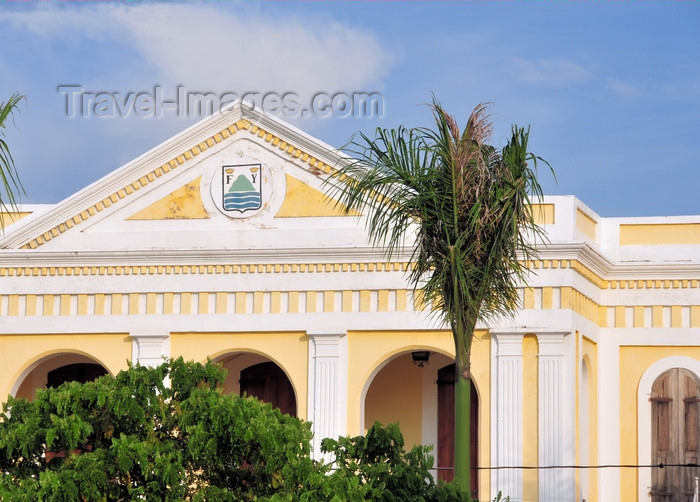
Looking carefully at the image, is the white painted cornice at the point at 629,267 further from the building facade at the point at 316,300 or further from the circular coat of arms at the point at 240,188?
the circular coat of arms at the point at 240,188

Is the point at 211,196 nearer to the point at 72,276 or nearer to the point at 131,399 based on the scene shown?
the point at 72,276

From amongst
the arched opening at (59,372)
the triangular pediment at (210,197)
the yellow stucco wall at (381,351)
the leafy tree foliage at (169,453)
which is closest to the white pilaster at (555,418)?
the yellow stucco wall at (381,351)

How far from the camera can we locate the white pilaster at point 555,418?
70.2ft

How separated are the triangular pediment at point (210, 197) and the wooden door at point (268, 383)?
10.7 feet

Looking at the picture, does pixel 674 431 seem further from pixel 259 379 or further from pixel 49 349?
pixel 49 349

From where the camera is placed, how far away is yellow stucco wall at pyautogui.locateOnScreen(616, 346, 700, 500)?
23.3 meters

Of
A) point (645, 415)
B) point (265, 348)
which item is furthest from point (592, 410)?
point (265, 348)

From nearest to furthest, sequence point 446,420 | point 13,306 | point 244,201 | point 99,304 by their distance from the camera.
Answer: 1. point 244,201
2. point 99,304
3. point 13,306
4. point 446,420

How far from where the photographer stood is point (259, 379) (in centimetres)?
2538

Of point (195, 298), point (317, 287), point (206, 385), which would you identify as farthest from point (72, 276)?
point (206, 385)

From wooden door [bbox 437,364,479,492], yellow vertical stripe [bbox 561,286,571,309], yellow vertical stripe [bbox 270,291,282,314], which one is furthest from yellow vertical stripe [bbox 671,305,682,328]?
yellow vertical stripe [bbox 270,291,282,314]

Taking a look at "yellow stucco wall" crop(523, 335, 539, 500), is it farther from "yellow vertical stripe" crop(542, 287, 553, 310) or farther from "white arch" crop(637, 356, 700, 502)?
"white arch" crop(637, 356, 700, 502)

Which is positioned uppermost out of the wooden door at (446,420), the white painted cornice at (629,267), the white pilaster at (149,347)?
the white painted cornice at (629,267)

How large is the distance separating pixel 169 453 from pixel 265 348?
841 cm
